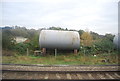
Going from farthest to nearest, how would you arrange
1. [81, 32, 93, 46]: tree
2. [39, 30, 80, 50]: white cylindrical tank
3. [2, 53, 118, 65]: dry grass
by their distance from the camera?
[81, 32, 93, 46]: tree < [39, 30, 80, 50]: white cylindrical tank < [2, 53, 118, 65]: dry grass

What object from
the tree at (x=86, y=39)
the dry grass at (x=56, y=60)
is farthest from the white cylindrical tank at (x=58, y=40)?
the dry grass at (x=56, y=60)

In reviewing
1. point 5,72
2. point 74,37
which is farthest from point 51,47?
point 5,72

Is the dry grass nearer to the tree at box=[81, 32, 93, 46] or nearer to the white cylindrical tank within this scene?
the white cylindrical tank

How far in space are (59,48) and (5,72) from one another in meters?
5.68

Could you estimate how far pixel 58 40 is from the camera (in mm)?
10148

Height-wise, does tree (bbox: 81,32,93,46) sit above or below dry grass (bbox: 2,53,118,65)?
above

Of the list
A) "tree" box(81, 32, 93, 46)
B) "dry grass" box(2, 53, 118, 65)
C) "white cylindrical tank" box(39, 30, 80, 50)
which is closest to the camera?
"dry grass" box(2, 53, 118, 65)

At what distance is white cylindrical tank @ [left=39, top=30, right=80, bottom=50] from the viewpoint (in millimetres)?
10070

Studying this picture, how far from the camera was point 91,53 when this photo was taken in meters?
10.5

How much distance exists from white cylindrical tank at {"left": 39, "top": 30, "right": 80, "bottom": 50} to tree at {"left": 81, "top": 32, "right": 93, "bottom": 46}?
1.56m

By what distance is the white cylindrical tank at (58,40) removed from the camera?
10070 millimetres

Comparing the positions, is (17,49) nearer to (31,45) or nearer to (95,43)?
(31,45)

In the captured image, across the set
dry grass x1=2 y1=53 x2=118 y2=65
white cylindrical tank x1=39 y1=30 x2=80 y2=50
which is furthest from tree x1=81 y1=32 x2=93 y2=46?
dry grass x1=2 y1=53 x2=118 y2=65

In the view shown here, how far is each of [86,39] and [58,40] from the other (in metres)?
3.56
